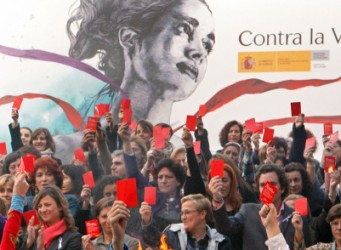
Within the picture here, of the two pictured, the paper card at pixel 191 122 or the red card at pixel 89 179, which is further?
the paper card at pixel 191 122

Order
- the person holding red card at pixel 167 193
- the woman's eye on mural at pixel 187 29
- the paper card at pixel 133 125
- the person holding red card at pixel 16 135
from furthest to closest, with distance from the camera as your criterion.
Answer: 1. the person holding red card at pixel 16 135
2. the woman's eye on mural at pixel 187 29
3. the paper card at pixel 133 125
4. the person holding red card at pixel 167 193

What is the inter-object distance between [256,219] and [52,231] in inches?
53.1

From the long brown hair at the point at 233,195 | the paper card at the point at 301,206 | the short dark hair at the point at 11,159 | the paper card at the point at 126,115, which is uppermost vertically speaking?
the paper card at the point at 126,115

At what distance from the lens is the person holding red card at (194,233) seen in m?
6.75

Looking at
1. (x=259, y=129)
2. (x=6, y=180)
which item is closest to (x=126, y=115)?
(x=259, y=129)

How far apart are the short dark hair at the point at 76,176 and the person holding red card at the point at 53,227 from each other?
49.4 inches

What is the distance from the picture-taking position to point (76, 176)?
8.21 metres

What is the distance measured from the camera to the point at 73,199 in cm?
783

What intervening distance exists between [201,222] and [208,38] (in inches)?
106

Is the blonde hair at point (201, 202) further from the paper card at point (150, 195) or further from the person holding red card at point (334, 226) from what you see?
the person holding red card at point (334, 226)

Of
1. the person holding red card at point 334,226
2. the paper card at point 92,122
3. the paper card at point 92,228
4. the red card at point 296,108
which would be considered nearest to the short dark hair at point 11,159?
the paper card at point 92,122

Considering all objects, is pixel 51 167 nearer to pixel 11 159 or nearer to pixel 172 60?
pixel 11 159

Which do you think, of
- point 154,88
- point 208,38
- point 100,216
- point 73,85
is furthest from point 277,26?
point 100,216

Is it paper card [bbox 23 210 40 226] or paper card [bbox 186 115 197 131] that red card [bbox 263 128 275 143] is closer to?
paper card [bbox 186 115 197 131]
